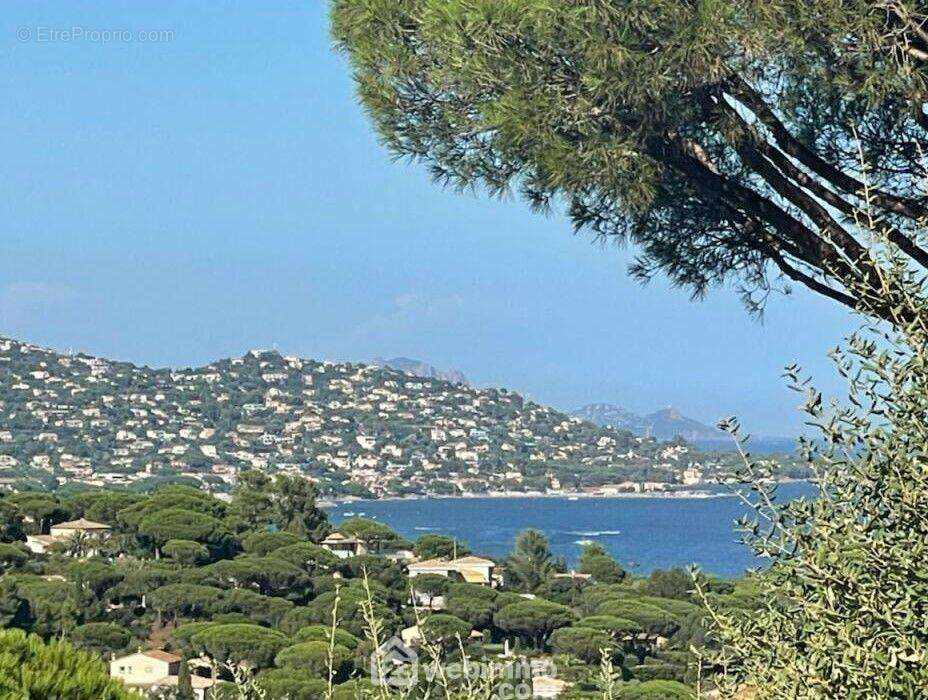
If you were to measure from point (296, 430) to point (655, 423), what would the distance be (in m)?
98.4

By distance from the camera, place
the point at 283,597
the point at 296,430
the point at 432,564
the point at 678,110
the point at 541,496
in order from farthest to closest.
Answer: the point at 541,496, the point at 296,430, the point at 432,564, the point at 283,597, the point at 678,110

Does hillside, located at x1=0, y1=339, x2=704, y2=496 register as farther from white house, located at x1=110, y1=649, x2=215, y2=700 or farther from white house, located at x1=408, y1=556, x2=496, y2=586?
white house, located at x1=110, y1=649, x2=215, y2=700

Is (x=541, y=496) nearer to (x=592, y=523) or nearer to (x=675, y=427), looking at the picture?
(x=592, y=523)

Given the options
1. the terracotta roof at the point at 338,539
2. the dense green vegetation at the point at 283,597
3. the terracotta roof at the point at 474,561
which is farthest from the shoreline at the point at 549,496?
the dense green vegetation at the point at 283,597

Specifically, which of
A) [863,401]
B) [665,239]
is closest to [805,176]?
[665,239]

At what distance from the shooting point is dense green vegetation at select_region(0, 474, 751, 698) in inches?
767

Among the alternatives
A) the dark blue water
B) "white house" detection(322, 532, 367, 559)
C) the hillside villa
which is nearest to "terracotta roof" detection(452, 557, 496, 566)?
"white house" detection(322, 532, 367, 559)

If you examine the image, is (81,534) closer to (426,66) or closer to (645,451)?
(426,66)

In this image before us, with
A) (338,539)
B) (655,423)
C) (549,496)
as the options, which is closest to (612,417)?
(655,423)

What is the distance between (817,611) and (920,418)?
318 millimetres

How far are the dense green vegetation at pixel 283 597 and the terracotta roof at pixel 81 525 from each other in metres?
0.22

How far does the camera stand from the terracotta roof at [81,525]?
2844 centimetres

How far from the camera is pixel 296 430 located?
297ft

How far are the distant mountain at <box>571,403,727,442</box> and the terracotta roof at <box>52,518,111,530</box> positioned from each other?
140504 millimetres
